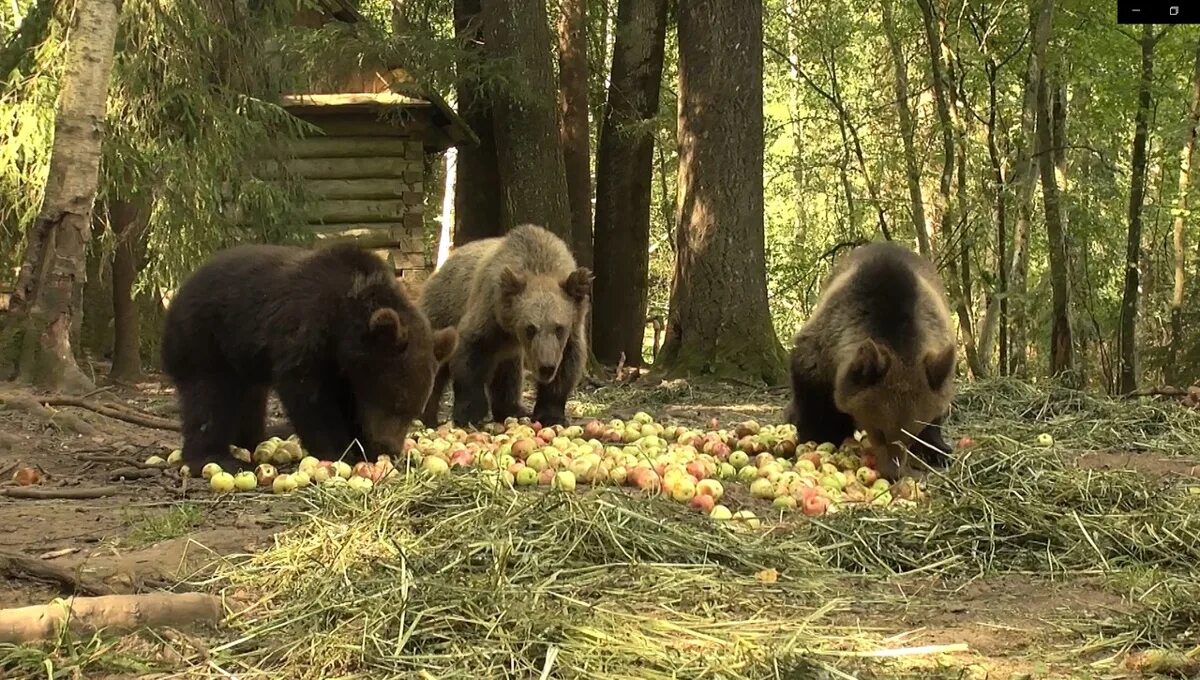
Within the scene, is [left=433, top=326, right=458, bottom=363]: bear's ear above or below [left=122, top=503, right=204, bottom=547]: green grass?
above

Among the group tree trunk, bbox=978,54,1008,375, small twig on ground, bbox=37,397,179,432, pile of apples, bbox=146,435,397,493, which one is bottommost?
pile of apples, bbox=146,435,397,493

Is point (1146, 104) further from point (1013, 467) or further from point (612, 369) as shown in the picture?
point (1013, 467)

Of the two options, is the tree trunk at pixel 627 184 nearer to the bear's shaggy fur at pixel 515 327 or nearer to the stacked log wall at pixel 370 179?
the stacked log wall at pixel 370 179

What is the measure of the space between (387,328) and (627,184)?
1204 cm

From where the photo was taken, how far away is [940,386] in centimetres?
666

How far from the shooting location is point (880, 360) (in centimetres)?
650

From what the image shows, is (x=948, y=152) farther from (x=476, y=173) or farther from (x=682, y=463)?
(x=682, y=463)

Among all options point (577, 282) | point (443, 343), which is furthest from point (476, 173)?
point (443, 343)

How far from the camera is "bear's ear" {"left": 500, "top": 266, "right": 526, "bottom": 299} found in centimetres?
875

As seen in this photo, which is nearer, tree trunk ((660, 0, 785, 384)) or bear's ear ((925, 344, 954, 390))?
bear's ear ((925, 344, 954, 390))

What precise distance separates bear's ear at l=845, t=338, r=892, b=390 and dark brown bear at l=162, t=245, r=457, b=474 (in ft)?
8.29

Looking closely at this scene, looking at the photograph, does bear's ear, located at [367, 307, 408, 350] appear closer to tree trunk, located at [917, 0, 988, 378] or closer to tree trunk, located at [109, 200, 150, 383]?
tree trunk, located at [109, 200, 150, 383]

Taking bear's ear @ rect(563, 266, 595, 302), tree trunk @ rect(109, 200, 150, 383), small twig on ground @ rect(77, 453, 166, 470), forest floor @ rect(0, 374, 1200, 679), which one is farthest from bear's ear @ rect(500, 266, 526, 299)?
tree trunk @ rect(109, 200, 150, 383)

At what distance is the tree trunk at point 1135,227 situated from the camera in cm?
1577
